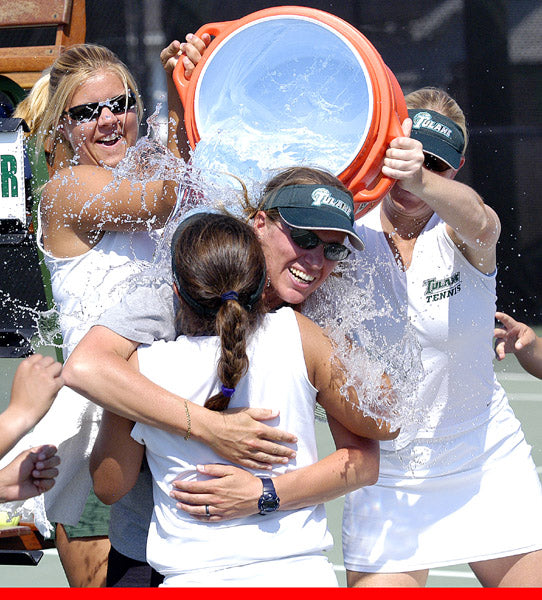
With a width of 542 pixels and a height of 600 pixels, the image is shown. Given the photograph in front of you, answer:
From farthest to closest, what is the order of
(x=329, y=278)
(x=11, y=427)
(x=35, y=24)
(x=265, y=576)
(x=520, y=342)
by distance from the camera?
(x=35, y=24), (x=520, y=342), (x=329, y=278), (x=11, y=427), (x=265, y=576)

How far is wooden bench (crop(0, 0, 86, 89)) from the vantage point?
14.4ft

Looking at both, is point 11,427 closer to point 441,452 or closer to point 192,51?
point 192,51

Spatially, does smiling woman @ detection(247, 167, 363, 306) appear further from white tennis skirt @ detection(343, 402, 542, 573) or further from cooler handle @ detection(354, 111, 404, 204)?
white tennis skirt @ detection(343, 402, 542, 573)

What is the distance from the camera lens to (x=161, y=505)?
176 cm

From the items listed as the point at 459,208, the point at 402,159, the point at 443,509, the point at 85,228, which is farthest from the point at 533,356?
the point at 85,228

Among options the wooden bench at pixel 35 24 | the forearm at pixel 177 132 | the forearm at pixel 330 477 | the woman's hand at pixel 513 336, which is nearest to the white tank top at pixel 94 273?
the forearm at pixel 177 132

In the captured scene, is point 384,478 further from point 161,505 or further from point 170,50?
point 170,50

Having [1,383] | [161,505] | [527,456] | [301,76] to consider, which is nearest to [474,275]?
[527,456]

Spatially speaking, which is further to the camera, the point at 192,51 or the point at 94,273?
the point at 94,273

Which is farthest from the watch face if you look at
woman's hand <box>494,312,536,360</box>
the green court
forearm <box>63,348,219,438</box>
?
the green court

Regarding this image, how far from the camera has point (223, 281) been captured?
65.6 inches

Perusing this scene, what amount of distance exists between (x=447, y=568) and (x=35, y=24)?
3291 mm

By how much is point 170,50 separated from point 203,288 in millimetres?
874

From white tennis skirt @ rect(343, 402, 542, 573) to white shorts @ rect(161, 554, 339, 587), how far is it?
2.29 ft
